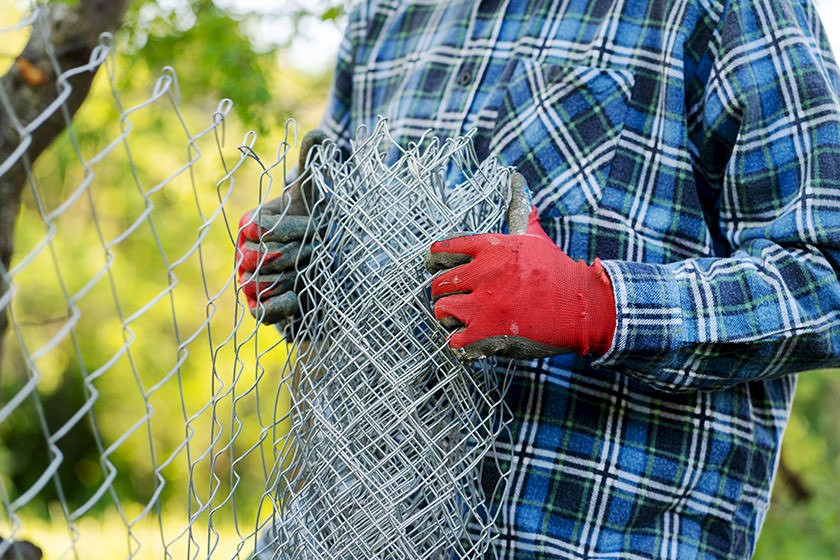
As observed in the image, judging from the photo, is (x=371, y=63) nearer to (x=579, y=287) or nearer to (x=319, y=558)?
(x=579, y=287)

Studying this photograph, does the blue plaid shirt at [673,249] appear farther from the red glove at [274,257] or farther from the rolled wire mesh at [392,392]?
the red glove at [274,257]

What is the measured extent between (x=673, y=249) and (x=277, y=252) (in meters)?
0.62

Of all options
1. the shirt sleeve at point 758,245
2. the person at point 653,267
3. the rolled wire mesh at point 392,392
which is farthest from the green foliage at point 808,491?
the rolled wire mesh at point 392,392

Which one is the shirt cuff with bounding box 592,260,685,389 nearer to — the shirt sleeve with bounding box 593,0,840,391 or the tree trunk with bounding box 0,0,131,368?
the shirt sleeve with bounding box 593,0,840,391

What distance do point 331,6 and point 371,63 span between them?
1.06 meters

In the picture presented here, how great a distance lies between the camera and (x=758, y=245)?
1298 mm

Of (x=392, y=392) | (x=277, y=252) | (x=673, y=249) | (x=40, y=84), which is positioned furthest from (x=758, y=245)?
(x=40, y=84)

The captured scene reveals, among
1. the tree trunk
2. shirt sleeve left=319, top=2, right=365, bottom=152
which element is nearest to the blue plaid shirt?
shirt sleeve left=319, top=2, right=365, bottom=152

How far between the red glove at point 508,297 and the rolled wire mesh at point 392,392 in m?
0.04

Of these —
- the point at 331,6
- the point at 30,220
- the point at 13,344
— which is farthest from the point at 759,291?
the point at 13,344

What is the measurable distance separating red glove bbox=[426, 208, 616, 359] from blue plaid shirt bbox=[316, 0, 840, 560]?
0.08 meters

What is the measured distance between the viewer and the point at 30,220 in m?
6.66

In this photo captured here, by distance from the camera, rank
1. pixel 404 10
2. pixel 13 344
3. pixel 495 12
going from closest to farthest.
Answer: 1. pixel 495 12
2. pixel 404 10
3. pixel 13 344

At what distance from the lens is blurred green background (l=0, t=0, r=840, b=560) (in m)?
2.74
